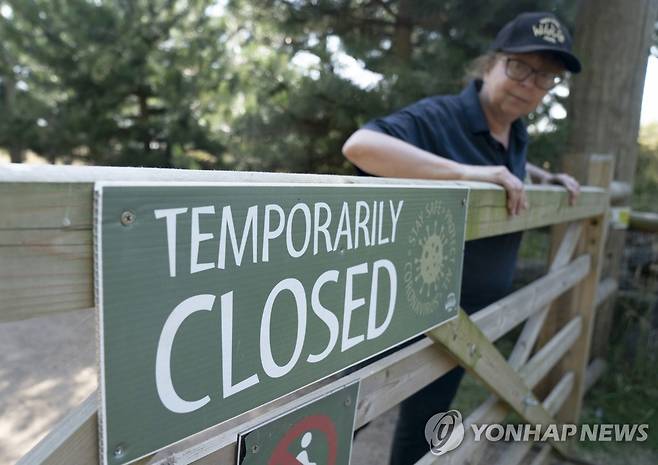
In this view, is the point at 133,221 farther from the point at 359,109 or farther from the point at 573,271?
the point at 359,109

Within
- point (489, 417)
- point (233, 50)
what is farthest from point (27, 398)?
point (233, 50)

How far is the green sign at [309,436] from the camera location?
80 centimetres

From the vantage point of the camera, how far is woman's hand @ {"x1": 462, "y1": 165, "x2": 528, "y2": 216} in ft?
4.55

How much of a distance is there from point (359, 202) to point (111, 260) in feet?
1.40

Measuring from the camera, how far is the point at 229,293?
668 mm

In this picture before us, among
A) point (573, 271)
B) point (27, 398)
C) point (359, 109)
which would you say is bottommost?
point (27, 398)

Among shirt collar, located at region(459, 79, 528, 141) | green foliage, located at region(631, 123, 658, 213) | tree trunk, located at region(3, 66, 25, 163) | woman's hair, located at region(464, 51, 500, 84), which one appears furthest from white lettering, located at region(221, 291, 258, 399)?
tree trunk, located at region(3, 66, 25, 163)

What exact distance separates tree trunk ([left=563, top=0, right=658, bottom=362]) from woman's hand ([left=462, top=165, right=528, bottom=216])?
197 cm

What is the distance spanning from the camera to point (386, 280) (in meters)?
0.97

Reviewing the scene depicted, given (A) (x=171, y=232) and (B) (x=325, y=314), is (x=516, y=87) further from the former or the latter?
(A) (x=171, y=232)

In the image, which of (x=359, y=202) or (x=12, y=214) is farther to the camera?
(x=359, y=202)

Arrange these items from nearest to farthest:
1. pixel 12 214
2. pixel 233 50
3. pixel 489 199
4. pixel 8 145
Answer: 1. pixel 12 214
2. pixel 489 199
3. pixel 233 50
4. pixel 8 145

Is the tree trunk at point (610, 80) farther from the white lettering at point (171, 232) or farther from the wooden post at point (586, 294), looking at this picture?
the white lettering at point (171, 232)

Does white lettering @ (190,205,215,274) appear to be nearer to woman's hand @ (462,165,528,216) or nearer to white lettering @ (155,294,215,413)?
white lettering @ (155,294,215,413)
